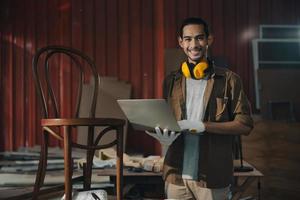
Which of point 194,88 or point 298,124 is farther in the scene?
point 298,124

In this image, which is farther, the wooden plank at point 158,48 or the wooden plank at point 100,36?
the wooden plank at point 100,36

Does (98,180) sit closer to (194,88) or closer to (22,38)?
(194,88)

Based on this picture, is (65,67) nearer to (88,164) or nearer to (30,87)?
(30,87)

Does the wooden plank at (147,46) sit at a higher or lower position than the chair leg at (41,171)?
higher

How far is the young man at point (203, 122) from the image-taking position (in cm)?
199

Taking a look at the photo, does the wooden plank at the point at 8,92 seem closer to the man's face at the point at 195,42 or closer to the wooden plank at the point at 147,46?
the wooden plank at the point at 147,46

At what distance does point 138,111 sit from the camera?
6.52 ft

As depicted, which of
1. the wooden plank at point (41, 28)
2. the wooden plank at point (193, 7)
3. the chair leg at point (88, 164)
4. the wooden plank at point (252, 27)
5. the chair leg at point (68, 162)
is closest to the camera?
the chair leg at point (68, 162)

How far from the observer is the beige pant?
1.99 m

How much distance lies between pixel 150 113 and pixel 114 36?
3332 millimetres

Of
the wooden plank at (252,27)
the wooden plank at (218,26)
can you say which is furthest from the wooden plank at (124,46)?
the wooden plank at (252,27)

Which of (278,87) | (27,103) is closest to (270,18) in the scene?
(278,87)

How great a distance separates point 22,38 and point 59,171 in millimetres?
1954

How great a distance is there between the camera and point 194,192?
2.03 m
